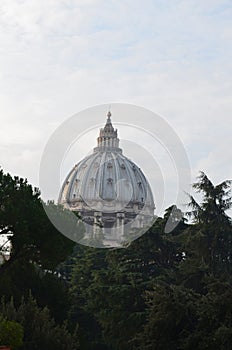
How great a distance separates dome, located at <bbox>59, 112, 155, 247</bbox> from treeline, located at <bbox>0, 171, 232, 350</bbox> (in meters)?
19.0

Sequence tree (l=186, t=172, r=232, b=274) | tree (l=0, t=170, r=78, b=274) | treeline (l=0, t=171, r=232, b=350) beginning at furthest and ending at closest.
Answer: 1. tree (l=186, t=172, r=232, b=274)
2. tree (l=0, t=170, r=78, b=274)
3. treeline (l=0, t=171, r=232, b=350)

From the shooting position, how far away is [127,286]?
28.8m

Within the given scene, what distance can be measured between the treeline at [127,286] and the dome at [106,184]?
749 inches

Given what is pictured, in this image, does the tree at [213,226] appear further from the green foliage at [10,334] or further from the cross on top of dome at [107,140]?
the cross on top of dome at [107,140]

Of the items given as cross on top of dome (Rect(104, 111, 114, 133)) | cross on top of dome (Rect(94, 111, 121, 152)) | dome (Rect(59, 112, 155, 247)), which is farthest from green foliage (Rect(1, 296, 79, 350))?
cross on top of dome (Rect(94, 111, 121, 152))

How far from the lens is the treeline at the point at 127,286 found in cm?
1814

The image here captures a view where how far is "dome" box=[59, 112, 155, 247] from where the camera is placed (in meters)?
56.5

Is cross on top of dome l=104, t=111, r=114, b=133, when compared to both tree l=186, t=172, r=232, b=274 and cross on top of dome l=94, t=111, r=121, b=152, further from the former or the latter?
tree l=186, t=172, r=232, b=274

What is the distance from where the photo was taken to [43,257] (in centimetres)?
2020

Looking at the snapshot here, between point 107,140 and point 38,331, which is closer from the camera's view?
point 38,331

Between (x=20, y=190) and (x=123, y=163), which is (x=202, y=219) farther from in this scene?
(x=123, y=163)

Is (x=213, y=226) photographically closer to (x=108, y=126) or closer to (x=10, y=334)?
(x=10, y=334)

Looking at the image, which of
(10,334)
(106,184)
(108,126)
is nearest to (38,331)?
(10,334)

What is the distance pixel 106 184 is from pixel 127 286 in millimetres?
57155
